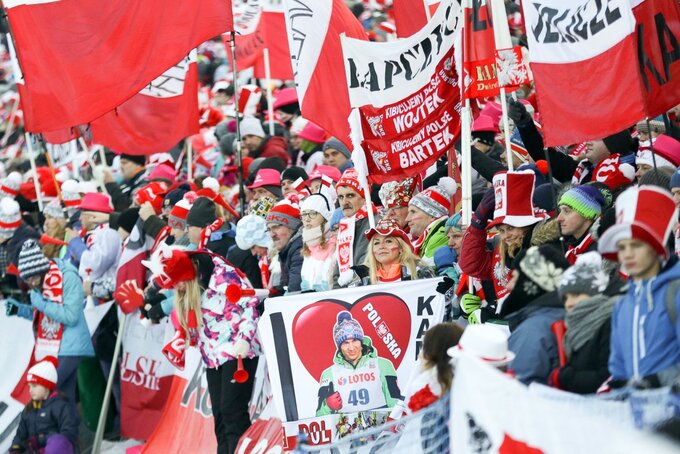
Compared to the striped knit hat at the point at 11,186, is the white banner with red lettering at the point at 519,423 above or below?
below

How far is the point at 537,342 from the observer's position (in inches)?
280

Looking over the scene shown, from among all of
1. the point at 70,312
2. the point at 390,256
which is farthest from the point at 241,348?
the point at 70,312

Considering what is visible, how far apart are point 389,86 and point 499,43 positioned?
41.6 inches

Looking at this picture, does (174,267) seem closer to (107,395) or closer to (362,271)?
(362,271)

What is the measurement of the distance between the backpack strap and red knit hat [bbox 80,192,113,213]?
9.39 m

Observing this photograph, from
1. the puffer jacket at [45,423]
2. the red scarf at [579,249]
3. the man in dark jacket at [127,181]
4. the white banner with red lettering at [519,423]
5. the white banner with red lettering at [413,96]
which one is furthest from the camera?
the man in dark jacket at [127,181]

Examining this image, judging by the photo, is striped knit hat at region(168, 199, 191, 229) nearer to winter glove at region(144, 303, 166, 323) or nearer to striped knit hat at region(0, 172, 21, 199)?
winter glove at region(144, 303, 166, 323)

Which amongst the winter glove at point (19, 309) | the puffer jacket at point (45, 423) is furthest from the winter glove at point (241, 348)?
the winter glove at point (19, 309)

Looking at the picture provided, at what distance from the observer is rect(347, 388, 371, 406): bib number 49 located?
367 inches

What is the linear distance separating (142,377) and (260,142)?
3213 millimetres

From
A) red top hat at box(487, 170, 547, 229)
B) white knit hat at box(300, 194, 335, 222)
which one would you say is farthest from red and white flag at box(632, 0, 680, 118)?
white knit hat at box(300, 194, 335, 222)

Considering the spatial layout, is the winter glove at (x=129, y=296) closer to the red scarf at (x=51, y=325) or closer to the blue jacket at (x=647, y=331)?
the red scarf at (x=51, y=325)

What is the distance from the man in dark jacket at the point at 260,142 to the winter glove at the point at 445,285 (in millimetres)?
5404

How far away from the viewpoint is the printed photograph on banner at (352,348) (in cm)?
941
